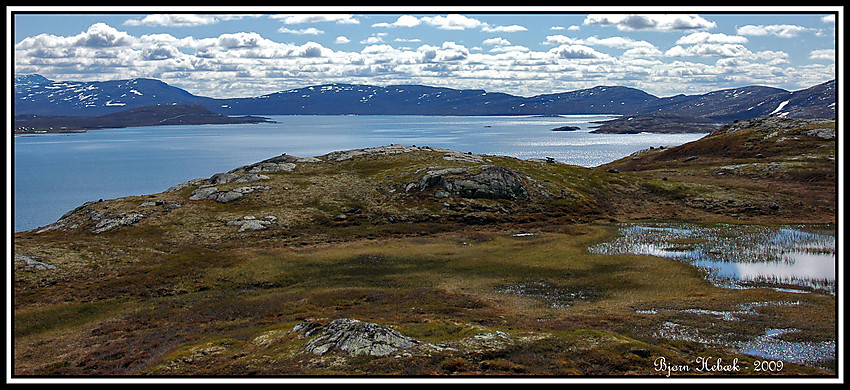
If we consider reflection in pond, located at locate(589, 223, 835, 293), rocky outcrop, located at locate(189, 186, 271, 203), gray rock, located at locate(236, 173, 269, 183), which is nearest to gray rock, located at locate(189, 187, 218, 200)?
rocky outcrop, located at locate(189, 186, 271, 203)

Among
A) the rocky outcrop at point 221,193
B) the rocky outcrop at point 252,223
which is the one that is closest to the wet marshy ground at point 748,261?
the rocky outcrop at point 252,223

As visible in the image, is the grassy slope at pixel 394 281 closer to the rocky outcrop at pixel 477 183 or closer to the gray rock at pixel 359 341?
the gray rock at pixel 359 341

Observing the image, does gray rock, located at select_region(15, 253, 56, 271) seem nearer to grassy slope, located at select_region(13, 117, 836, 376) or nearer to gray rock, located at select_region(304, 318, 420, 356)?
grassy slope, located at select_region(13, 117, 836, 376)

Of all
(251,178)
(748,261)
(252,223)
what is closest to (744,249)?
(748,261)

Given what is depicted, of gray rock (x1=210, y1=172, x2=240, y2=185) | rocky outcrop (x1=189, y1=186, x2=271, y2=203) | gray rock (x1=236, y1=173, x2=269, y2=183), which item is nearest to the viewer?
rocky outcrop (x1=189, y1=186, x2=271, y2=203)

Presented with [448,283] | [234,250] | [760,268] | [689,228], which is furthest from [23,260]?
[689,228]

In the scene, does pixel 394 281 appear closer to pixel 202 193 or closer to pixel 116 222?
pixel 116 222
